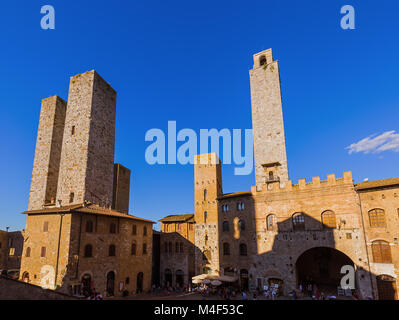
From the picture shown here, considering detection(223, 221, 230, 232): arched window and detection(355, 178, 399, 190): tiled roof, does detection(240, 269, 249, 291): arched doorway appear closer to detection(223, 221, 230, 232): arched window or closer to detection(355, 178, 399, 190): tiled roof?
detection(223, 221, 230, 232): arched window

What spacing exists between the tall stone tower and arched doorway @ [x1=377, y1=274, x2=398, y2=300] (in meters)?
14.3

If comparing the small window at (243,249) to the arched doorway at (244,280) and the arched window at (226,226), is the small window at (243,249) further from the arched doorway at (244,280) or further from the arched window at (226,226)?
the arched window at (226,226)

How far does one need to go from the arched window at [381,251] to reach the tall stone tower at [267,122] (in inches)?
487

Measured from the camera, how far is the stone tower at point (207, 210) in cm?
3359

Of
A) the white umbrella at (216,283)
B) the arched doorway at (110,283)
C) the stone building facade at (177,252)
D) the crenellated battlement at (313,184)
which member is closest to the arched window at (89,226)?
the arched doorway at (110,283)

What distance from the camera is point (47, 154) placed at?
35.2 metres

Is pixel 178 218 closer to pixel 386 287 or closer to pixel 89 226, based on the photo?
pixel 89 226

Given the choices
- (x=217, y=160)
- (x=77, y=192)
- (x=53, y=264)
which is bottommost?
(x=53, y=264)

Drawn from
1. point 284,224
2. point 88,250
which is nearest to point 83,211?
point 88,250

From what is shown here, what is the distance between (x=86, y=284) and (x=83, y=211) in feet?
21.8

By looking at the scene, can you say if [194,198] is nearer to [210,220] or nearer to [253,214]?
[210,220]
